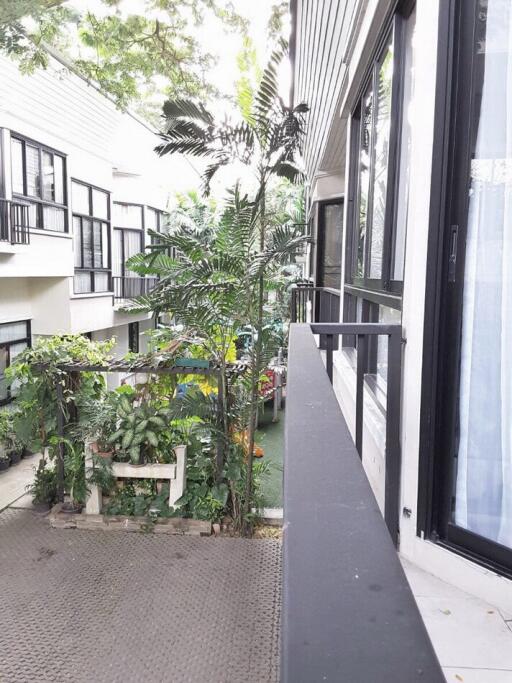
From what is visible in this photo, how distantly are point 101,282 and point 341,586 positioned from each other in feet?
45.6

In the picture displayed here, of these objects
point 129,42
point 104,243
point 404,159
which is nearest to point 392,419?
point 404,159

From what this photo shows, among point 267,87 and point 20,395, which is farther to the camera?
point 20,395

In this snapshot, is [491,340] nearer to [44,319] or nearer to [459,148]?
[459,148]

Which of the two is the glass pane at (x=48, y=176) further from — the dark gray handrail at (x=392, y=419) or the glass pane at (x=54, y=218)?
the dark gray handrail at (x=392, y=419)

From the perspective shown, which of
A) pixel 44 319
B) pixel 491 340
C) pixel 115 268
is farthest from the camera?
pixel 115 268

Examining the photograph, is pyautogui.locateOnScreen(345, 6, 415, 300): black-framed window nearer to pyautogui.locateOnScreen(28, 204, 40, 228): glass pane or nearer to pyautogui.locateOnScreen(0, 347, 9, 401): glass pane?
pyautogui.locateOnScreen(28, 204, 40, 228): glass pane

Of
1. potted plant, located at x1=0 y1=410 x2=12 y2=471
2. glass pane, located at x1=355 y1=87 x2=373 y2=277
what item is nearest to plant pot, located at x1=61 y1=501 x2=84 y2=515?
potted plant, located at x1=0 y1=410 x2=12 y2=471

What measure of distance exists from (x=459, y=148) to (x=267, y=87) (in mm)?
4119

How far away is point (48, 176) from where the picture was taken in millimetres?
10742

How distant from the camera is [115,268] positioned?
602 inches

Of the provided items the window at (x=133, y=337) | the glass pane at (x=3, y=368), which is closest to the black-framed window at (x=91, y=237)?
the glass pane at (x=3, y=368)

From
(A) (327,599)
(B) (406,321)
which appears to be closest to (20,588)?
(B) (406,321)

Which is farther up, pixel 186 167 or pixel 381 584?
pixel 186 167

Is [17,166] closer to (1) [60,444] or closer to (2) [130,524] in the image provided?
(1) [60,444]
